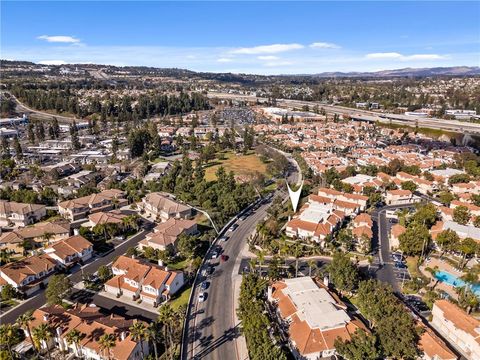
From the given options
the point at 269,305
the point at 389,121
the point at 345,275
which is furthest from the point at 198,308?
the point at 389,121

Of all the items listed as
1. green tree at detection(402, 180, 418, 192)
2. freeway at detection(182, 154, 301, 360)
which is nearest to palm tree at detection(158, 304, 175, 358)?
freeway at detection(182, 154, 301, 360)

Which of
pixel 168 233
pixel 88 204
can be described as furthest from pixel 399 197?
pixel 88 204

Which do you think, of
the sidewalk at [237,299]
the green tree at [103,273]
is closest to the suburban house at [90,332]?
the green tree at [103,273]

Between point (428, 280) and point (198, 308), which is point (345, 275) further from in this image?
point (198, 308)

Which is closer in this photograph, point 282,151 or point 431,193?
point 431,193

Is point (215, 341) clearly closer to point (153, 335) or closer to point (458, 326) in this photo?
point (153, 335)

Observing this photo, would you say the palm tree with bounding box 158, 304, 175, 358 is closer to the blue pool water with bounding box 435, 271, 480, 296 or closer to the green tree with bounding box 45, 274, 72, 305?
the green tree with bounding box 45, 274, 72, 305
